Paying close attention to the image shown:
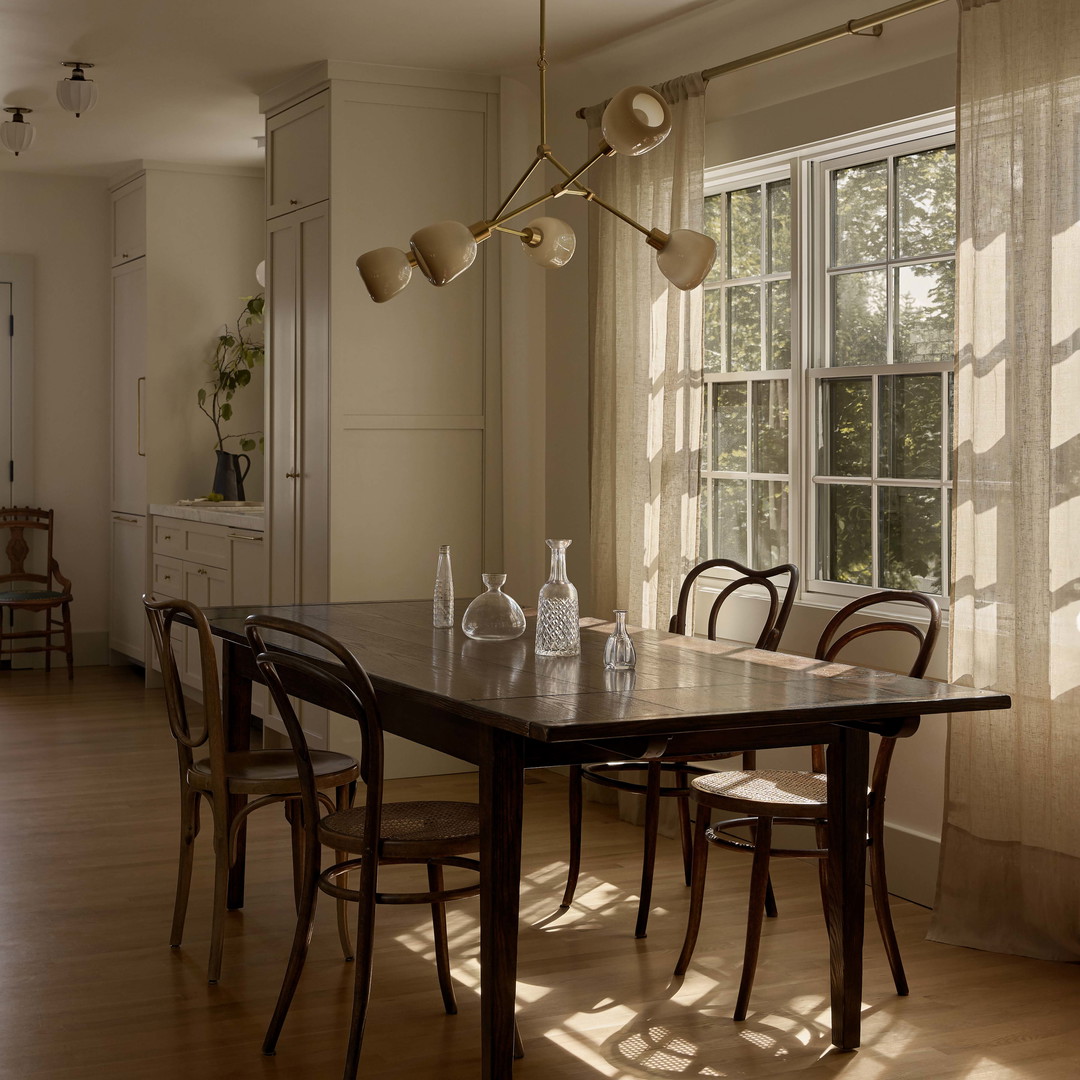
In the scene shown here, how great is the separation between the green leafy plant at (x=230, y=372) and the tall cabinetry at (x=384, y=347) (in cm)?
158

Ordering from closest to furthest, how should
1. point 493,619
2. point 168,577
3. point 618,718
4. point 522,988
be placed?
point 618,718, point 522,988, point 493,619, point 168,577

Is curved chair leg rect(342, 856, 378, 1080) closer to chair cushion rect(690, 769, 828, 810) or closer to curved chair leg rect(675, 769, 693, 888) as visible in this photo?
chair cushion rect(690, 769, 828, 810)

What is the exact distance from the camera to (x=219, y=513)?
246 inches

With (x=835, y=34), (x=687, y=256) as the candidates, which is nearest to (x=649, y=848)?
(x=687, y=256)

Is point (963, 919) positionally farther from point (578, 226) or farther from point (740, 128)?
point (578, 226)

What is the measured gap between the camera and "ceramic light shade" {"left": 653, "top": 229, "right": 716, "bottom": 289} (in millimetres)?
2980

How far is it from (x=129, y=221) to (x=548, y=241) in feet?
16.0

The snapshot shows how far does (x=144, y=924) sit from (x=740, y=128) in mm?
3012

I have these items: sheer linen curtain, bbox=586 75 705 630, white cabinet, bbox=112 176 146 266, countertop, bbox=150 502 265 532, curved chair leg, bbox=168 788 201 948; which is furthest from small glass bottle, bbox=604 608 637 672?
white cabinet, bbox=112 176 146 266

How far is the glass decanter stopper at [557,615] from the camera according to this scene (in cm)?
308

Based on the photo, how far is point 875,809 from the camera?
3.18 metres

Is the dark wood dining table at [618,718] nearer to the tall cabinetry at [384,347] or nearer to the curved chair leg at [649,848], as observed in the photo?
the curved chair leg at [649,848]

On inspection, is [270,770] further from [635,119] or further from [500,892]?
[635,119]

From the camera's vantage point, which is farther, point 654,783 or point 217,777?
point 654,783
